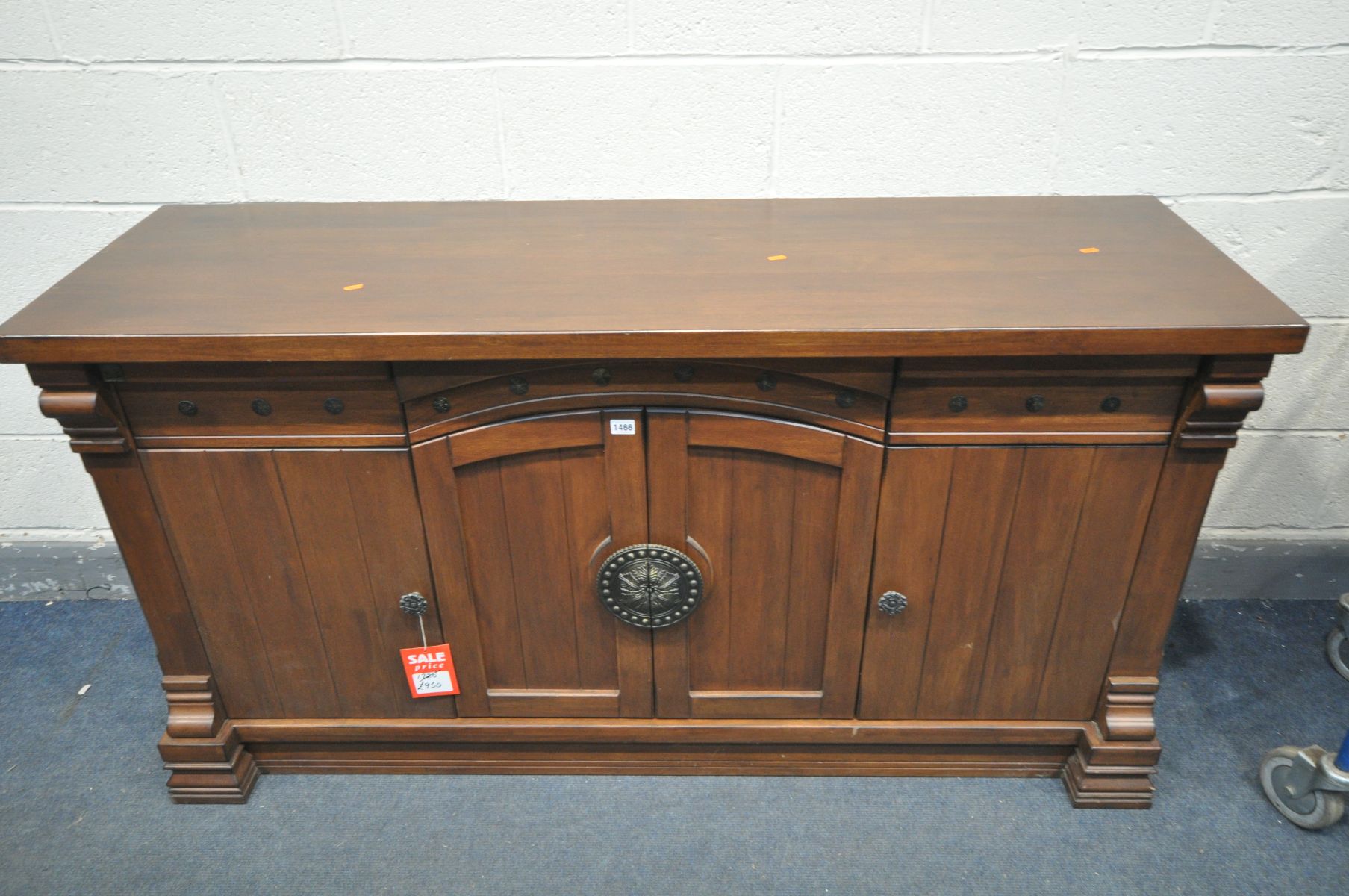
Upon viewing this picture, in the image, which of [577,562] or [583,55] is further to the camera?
[583,55]

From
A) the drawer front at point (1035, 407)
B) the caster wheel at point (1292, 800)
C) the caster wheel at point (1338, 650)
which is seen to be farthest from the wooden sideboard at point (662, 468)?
the caster wheel at point (1338, 650)

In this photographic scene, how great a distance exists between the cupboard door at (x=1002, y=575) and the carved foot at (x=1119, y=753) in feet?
0.12

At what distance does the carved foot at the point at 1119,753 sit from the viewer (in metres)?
1.51

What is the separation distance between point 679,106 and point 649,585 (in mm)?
785

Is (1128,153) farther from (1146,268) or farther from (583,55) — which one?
(583,55)

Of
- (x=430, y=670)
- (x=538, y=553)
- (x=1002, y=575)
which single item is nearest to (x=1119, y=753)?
(x=1002, y=575)

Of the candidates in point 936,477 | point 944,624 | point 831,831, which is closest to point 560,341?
point 936,477

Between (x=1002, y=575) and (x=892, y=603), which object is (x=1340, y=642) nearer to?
(x=1002, y=575)

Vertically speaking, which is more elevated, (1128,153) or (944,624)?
(1128,153)

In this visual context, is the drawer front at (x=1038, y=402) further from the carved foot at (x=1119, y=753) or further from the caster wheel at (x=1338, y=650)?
the caster wheel at (x=1338, y=650)

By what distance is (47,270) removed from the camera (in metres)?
1.70

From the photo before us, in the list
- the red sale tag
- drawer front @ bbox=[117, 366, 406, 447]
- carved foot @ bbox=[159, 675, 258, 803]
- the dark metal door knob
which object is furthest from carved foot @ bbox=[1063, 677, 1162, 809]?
carved foot @ bbox=[159, 675, 258, 803]

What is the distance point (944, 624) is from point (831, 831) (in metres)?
0.41

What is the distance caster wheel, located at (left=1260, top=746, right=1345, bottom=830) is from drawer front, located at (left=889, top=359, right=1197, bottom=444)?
0.70 m
